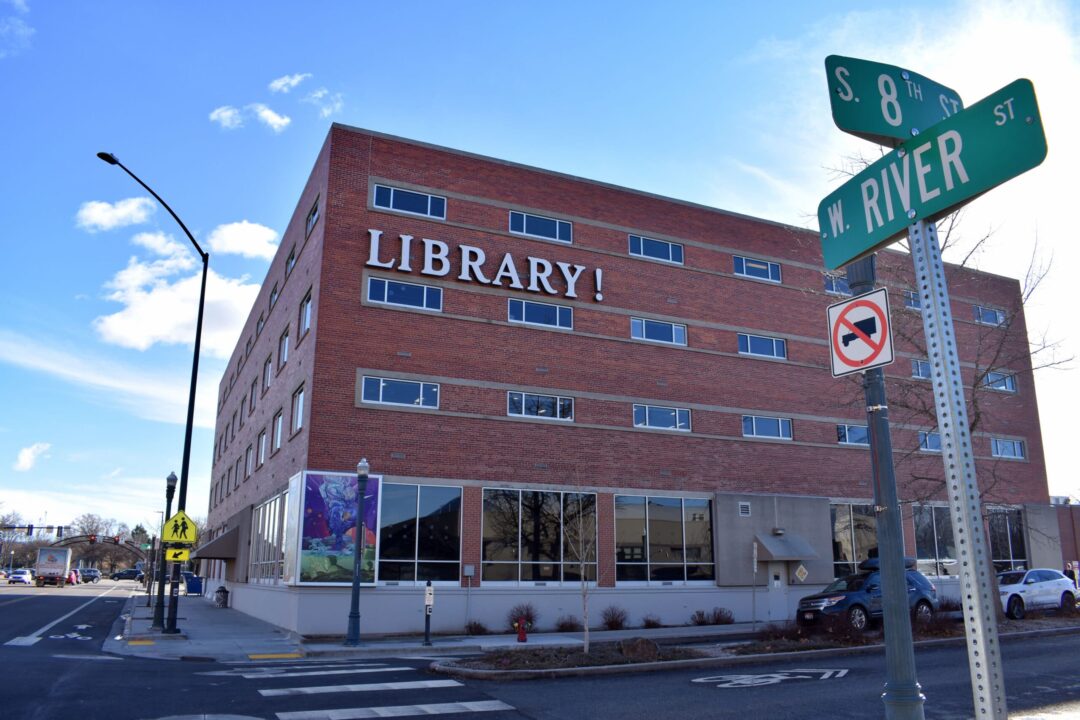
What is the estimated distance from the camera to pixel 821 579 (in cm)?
3034

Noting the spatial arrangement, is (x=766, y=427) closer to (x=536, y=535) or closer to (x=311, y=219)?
(x=536, y=535)

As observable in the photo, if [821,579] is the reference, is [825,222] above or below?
above

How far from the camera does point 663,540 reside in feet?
91.9

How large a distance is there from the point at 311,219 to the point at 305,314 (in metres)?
3.48

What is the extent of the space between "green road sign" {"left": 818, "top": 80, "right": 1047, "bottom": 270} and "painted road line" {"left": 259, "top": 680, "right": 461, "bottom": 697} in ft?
35.9

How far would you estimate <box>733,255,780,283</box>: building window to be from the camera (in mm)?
32406

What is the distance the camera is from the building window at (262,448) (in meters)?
33.2

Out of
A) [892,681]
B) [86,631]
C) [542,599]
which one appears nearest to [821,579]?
[542,599]

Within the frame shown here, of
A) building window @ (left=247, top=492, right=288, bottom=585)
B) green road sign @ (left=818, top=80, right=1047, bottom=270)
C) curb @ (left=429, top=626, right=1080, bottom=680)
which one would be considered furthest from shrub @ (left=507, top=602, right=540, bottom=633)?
green road sign @ (left=818, top=80, right=1047, bottom=270)

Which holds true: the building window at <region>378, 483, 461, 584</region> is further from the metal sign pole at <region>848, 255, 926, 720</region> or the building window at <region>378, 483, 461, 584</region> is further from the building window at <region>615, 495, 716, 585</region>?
the metal sign pole at <region>848, 255, 926, 720</region>

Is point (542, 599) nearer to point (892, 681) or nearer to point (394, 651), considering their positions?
point (394, 651)

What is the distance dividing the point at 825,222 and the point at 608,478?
75.0ft

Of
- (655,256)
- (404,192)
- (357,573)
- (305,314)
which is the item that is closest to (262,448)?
(305,314)

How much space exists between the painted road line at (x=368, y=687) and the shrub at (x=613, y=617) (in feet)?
39.7
